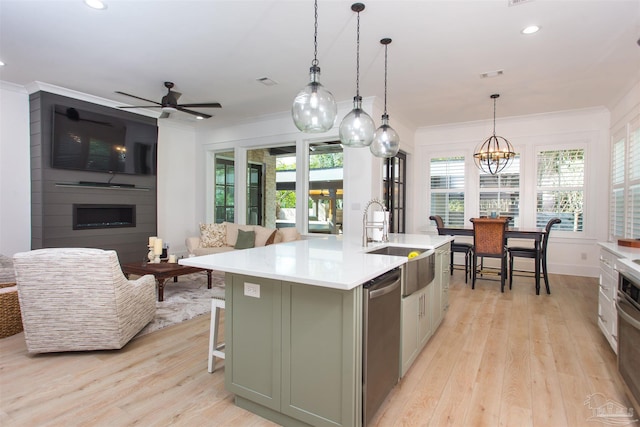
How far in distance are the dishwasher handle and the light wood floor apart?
72cm

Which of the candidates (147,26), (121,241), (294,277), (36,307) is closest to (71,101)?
(121,241)

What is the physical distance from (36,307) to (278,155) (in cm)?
475

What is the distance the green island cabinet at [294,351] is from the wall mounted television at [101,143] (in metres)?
4.47

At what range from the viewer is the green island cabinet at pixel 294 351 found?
1.64 metres

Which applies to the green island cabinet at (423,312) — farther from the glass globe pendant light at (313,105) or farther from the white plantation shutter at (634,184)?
the white plantation shutter at (634,184)

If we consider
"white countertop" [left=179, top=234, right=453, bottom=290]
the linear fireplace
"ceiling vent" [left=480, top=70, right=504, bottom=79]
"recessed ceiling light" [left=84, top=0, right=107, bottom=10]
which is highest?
"recessed ceiling light" [left=84, top=0, right=107, bottom=10]

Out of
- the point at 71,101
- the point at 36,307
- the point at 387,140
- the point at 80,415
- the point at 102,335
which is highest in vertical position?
the point at 71,101

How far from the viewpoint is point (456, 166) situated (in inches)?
264

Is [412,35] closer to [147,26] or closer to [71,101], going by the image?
[147,26]

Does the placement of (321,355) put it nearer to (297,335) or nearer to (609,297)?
(297,335)

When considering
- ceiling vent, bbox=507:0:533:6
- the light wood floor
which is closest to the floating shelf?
the light wood floor

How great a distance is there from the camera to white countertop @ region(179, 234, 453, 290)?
160 centimetres

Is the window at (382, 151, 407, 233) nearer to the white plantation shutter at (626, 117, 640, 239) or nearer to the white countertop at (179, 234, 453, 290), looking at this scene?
the white plantation shutter at (626, 117, 640, 239)

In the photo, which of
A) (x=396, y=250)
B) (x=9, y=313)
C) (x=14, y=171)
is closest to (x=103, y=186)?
(x=14, y=171)
